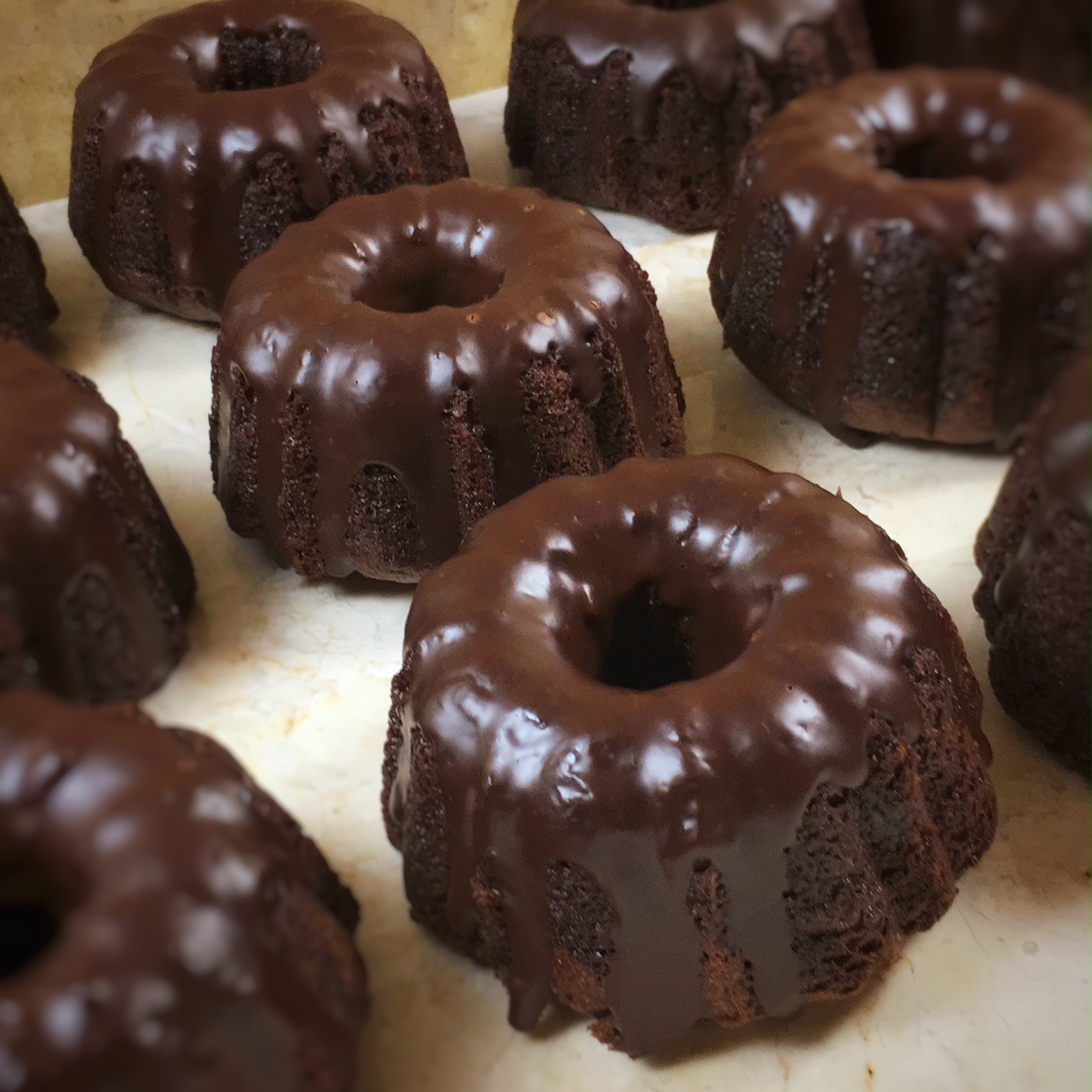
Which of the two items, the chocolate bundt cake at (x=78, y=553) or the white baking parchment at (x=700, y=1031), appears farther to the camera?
the white baking parchment at (x=700, y=1031)

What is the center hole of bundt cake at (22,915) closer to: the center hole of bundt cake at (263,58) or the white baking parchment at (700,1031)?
the white baking parchment at (700,1031)

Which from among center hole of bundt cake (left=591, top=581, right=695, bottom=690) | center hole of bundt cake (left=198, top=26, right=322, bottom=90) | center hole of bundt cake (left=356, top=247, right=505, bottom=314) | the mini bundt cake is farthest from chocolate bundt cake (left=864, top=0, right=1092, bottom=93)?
center hole of bundt cake (left=198, top=26, right=322, bottom=90)

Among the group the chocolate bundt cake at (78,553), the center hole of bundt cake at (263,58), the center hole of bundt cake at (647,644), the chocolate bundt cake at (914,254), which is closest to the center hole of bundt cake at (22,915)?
the chocolate bundt cake at (78,553)

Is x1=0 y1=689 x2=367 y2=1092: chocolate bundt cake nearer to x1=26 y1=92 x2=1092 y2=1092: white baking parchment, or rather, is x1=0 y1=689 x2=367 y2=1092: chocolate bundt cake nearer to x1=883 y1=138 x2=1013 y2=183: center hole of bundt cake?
x1=26 y1=92 x2=1092 y2=1092: white baking parchment

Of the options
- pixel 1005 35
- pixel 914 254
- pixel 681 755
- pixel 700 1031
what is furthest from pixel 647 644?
pixel 1005 35

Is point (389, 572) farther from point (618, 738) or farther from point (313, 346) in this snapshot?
point (618, 738)

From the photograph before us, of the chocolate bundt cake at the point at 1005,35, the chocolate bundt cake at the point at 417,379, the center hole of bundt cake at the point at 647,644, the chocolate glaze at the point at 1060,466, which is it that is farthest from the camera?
the chocolate bundt cake at the point at 417,379
